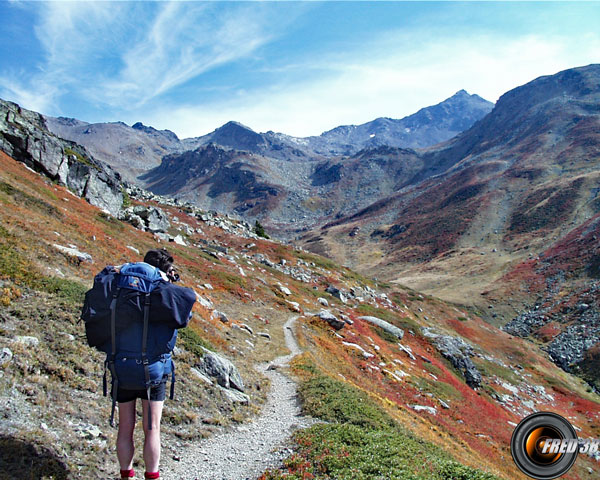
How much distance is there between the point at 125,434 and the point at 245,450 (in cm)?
502

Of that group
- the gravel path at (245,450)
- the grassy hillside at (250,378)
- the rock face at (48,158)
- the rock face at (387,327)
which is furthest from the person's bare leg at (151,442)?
the rock face at (48,158)

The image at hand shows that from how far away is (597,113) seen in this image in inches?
7047

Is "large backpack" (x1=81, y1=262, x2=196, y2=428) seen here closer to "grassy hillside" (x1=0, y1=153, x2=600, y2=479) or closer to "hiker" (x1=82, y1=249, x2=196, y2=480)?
"hiker" (x1=82, y1=249, x2=196, y2=480)

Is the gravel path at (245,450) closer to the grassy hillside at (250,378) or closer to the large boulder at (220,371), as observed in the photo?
the grassy hillside at (250,378)

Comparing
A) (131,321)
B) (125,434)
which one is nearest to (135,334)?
(131,321)

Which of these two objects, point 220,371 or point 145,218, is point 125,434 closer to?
point 220,371

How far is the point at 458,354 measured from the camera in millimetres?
39688

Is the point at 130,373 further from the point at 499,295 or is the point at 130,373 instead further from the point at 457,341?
the point at 499,295

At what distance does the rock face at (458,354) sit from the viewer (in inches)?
1446

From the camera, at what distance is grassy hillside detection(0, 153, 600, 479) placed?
7426 millimetres

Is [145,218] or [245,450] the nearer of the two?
[245,450]

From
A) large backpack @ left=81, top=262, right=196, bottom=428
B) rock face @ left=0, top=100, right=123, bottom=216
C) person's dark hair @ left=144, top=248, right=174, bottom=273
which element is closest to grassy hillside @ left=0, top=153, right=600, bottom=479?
large backpack @ left=81, top=262, right=196, bottom=428

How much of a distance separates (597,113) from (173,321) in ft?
810

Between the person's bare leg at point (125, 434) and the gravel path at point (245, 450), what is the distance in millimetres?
2568
